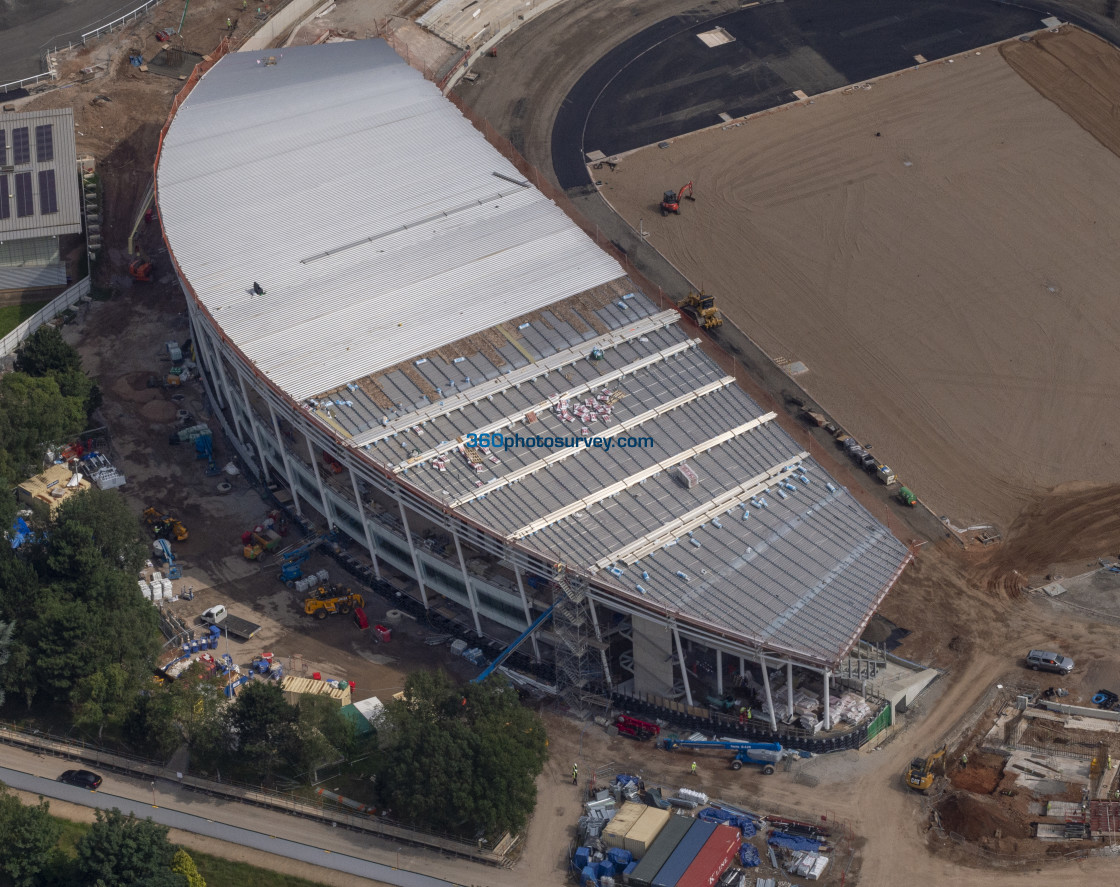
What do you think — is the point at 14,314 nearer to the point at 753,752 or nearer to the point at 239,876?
the point at 239,876

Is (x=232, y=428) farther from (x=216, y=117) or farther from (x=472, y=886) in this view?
(x=472, y=886)

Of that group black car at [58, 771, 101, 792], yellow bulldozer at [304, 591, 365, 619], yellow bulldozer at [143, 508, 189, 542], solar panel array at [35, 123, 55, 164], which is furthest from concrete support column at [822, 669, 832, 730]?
solar panel array at [35, 123, 55, 164]

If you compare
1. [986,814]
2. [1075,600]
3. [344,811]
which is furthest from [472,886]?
[1075,600]

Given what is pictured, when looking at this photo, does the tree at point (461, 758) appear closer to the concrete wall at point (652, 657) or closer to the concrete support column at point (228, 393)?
the concrete wall at point (652, 657)

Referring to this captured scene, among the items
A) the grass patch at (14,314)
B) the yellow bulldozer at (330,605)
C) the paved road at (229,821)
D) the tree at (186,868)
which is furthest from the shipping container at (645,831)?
the grass patch at (14,314)

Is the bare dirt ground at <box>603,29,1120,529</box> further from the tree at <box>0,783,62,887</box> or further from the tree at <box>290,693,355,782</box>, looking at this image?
the tree at <box>0,783,62,887</box>

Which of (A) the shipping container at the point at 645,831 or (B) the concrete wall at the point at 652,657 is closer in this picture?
(A) the shipping container at the point at 645,831
